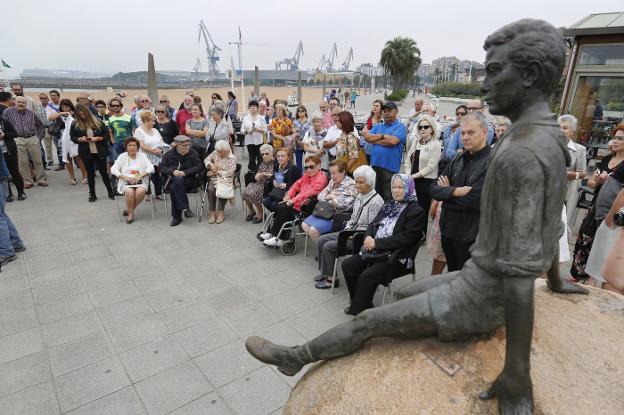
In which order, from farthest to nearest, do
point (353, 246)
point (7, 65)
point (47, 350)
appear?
point (7, 65) < point (353, 246) < point (47, 350)

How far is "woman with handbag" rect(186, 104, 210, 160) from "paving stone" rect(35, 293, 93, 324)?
4.42 meters

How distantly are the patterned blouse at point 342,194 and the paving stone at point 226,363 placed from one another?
230 centimetres

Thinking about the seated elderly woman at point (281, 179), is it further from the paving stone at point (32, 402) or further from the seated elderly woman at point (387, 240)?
the paving stone at point (32, 402)

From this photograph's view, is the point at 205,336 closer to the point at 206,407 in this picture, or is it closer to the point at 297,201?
the point at 206,407

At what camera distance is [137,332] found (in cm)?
388

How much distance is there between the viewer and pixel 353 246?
446 cm

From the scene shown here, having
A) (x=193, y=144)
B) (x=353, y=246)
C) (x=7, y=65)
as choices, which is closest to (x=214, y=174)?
(x=193, y=144)

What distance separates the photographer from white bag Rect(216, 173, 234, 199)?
6922 millimetres

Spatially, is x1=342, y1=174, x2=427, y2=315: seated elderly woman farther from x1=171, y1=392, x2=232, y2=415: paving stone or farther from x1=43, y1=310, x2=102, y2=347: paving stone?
x1=43, y1=310, x2=102, y2=347: paving stone

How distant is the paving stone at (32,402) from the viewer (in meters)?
2.92

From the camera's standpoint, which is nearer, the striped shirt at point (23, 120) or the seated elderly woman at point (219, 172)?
the seated elderly woman at point (219, 172)

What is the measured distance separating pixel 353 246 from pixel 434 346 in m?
2.51

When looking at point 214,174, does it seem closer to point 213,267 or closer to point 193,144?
point 193,144

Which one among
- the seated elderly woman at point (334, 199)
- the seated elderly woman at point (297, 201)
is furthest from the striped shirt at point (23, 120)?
the seated elderly woman at point (334, 199)
